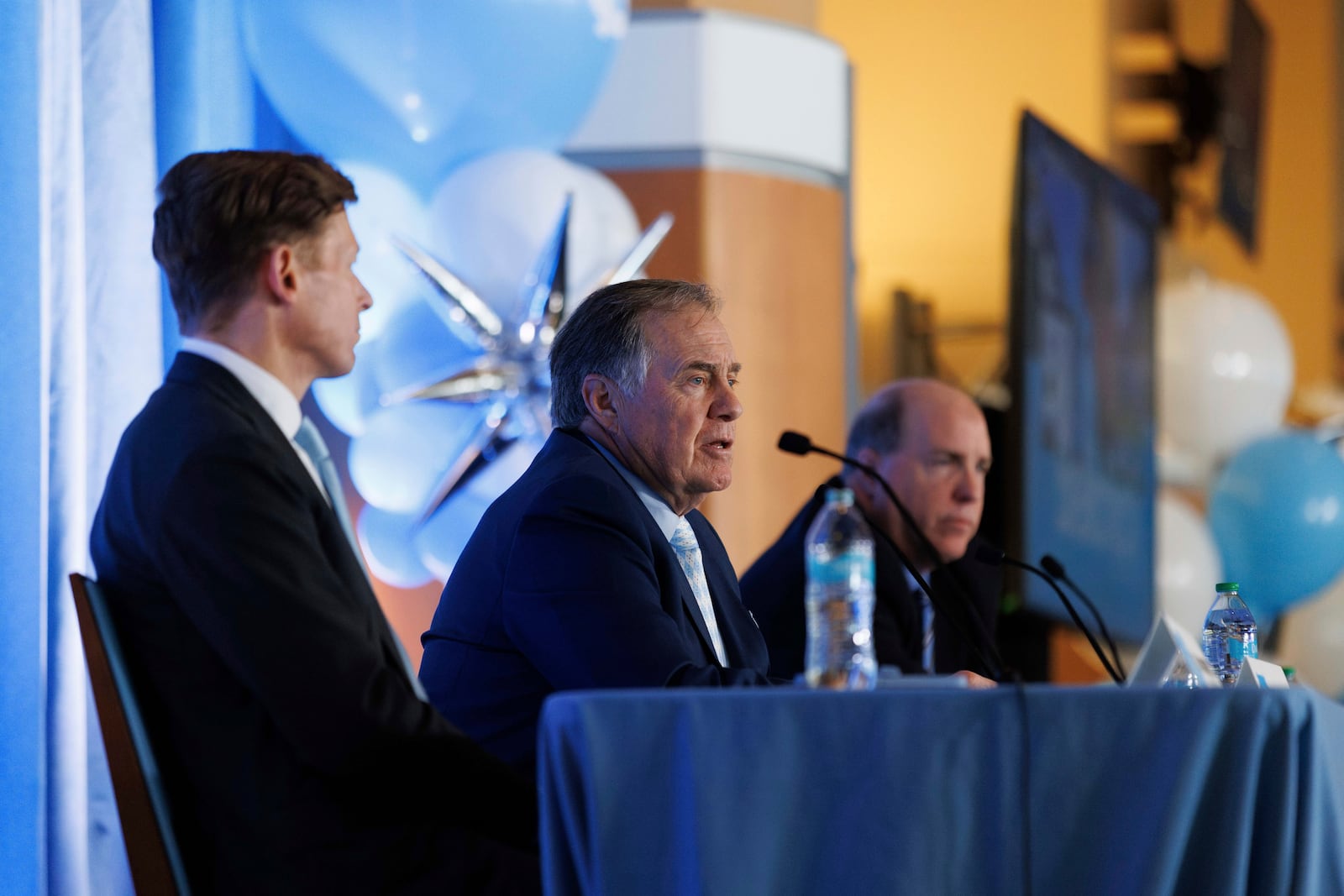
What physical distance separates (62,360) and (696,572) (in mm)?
970

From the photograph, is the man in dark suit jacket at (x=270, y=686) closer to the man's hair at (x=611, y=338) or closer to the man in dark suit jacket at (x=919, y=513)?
the man's hair at (x=611, y=338)

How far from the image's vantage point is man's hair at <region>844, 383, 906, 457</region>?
3520 mm

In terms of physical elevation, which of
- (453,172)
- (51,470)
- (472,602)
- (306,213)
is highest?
(453,172)

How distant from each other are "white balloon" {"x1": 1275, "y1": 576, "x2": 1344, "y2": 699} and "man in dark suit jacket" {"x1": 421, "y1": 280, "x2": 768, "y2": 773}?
16.9ft

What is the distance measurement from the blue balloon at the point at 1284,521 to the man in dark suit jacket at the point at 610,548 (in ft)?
14.8

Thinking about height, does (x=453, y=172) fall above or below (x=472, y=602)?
above

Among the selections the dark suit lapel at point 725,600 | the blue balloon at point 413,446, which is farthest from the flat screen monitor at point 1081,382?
the dark suit lapel at point 725,600

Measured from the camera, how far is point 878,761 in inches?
63.8

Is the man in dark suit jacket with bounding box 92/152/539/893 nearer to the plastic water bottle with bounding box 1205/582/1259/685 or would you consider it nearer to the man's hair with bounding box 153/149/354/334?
the man's hair with bounding box 153/149/354/334

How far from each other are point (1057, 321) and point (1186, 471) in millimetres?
1825

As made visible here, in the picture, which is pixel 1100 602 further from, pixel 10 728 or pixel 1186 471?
pixel 10 728

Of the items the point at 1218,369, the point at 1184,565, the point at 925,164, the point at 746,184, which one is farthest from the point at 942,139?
the point at 746,184

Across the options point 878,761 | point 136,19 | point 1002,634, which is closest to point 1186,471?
point 1002,634

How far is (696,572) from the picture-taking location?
2.40 meters
